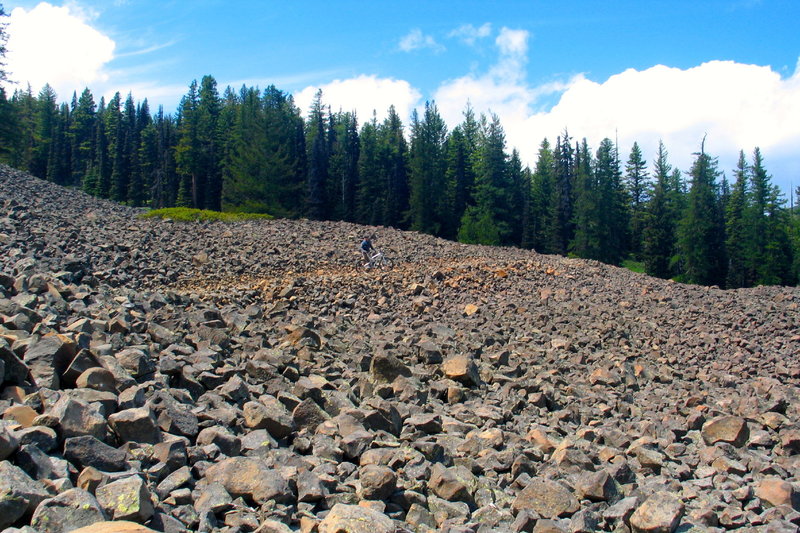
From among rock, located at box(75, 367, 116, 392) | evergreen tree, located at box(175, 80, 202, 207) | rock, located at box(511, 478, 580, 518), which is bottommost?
rock, located at box(511, 478, 580, 518)

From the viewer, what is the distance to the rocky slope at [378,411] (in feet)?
12.9

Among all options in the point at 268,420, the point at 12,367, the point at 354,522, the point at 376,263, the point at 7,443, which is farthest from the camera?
the point at 376,263

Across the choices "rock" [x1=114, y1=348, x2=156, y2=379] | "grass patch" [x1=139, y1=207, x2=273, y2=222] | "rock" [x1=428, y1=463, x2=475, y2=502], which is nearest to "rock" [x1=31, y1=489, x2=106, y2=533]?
"rock" [x1=428, y1=463, x2=475, y2=502]

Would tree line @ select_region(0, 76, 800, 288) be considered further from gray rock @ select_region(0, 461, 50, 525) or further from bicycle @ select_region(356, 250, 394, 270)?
gray rock @ select_region(0, 461, 50, 525)

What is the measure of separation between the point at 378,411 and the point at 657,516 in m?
2.87

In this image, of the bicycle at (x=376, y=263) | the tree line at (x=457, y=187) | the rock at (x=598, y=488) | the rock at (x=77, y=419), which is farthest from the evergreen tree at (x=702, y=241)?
the rock at (x=77, y=419)

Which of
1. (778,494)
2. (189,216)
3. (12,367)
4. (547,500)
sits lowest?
(778,494)

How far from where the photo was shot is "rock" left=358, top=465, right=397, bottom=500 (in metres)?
4.46

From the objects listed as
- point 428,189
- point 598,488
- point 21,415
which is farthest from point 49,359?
point 428,189

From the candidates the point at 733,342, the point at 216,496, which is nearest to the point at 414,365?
the point at 216,496

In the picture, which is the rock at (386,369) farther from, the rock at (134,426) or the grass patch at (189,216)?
the grass patch at (189,216)

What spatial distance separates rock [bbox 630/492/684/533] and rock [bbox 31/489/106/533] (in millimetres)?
3900

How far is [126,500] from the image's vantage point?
129 inches

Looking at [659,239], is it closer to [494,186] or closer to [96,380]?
[494,186]
